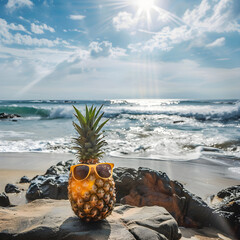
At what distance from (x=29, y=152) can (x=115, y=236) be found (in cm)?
826

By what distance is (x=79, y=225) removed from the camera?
2.35m

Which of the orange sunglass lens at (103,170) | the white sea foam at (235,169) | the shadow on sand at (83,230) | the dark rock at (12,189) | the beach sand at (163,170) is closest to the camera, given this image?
the shadow on sand at (83,230)

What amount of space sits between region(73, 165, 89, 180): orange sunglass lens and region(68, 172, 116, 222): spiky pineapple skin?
0.16ft

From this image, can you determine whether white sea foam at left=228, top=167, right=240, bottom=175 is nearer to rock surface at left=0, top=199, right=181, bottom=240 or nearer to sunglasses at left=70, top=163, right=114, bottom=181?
rock surface at left=0, top=199, right=181, bottom=240

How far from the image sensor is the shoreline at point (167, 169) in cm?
589

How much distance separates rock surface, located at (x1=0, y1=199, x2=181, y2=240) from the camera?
7.13 ft

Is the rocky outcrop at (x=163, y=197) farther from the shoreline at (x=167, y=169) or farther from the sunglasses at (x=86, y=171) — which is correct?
the sunglasses at (x=86, y=171)

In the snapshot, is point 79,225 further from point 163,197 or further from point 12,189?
point 12,189

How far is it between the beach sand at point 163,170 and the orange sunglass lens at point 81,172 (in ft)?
8.88

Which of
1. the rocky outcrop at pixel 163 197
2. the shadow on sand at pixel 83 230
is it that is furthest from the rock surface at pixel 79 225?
the rocky outcrop at pixel 163 197

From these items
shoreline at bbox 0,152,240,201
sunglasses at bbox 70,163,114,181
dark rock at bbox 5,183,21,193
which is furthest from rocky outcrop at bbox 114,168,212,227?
dark rock at bbox 5,183,21,193

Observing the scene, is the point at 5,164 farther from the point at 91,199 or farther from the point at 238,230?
the point at 238,230

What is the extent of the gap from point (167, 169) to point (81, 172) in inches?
211

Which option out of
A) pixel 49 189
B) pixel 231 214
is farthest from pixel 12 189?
pixel 231 214
